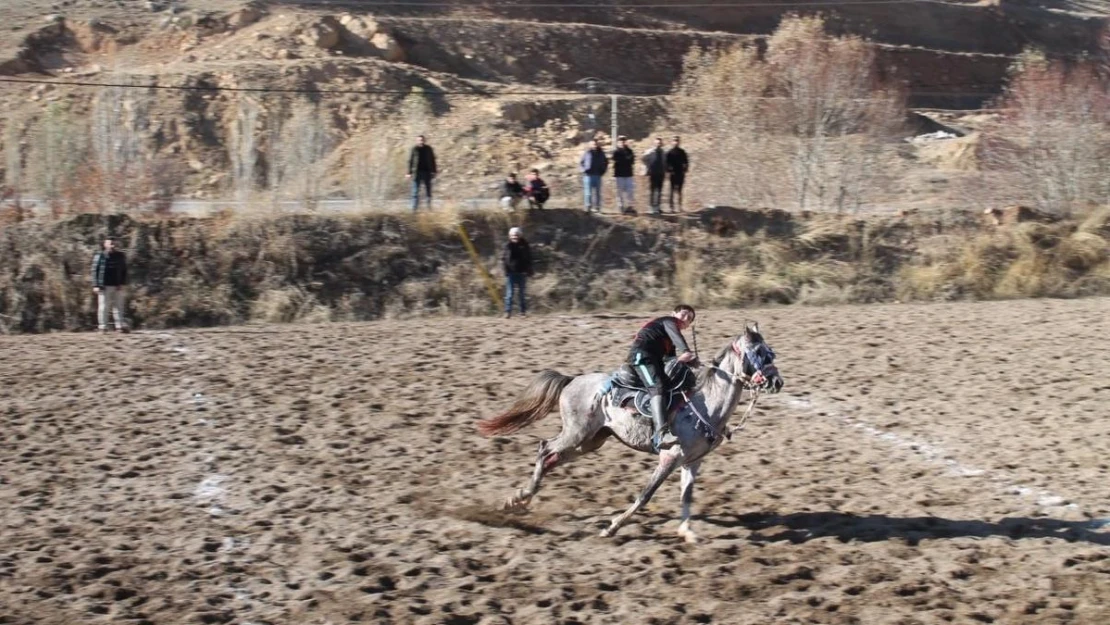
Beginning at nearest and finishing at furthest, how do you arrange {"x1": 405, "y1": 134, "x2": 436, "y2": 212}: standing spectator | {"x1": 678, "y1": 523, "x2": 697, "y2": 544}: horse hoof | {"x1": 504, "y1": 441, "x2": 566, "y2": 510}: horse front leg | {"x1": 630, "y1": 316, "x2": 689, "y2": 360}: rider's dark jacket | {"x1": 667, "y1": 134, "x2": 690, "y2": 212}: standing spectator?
{"x1": 678, "y1": 523, "x2": 697, "y2": 544}: horse hoof, {"x1": 630, "y1": 316, "x2": 689, "y2": 360}: rider's dark jacket, {"x1": 504, "y1": 441, "x2": 566, "y2": 510}: horse front leg, {"x1": 405, "y1": 134, "x2": 436, "y2": 212}: standing spectator, {"x1": 667, "y1": 134, "x2": 690, "y2": 212}: standing spectator

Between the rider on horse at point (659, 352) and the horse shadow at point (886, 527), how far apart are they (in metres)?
1.16

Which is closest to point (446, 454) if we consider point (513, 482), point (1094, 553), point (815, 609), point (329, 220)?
point (513, 482)

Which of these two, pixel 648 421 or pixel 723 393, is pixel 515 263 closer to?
pixel 648 421

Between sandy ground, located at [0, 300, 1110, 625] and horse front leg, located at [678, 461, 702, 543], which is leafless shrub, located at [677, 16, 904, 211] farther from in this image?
horse front leg, located at [678, 461, 702, 543]

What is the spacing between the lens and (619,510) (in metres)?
11.5

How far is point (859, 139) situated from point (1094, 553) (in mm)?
→ 22582

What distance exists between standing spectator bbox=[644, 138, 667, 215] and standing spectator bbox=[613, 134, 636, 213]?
377mm

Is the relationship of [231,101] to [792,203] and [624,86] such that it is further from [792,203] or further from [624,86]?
[792,203]

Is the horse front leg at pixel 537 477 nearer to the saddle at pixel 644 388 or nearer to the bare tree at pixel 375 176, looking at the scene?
the saddle at pixel 644 388

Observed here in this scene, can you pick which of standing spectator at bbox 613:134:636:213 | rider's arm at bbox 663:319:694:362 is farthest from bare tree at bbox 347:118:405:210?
rider's arm at bbox 663:319:694:362

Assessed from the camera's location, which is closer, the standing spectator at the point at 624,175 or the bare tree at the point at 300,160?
the standing spectator at the point at 624,175

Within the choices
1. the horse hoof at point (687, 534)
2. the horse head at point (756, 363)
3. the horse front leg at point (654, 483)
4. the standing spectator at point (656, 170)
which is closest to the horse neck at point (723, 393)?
the horse head at point (756, 363)

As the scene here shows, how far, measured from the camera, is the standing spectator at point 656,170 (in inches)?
1073

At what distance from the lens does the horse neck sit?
10508 millimetres
